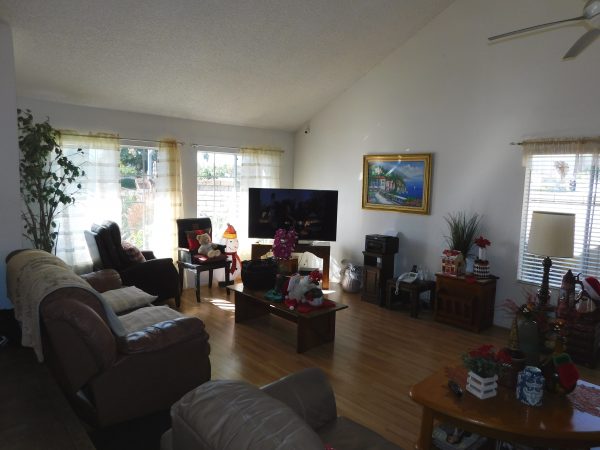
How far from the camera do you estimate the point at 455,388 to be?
7.22 feet

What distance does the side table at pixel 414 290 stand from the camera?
490 centimetres

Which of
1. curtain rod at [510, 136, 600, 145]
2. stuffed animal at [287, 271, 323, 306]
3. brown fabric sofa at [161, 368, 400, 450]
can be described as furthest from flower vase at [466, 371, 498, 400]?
curtain rod at [510, 136, 600, 145]

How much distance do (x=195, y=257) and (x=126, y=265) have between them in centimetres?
93

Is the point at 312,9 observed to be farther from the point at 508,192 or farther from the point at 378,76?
the point at 508,192

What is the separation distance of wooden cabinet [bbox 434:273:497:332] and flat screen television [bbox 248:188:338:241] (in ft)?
5.79

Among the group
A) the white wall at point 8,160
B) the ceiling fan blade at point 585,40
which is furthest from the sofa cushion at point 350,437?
the white wall at point 8,160

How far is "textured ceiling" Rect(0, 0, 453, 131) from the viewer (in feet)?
11.4

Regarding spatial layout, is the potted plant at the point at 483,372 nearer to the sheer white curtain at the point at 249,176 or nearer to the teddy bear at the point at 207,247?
the teddy bear at the point at 207,247

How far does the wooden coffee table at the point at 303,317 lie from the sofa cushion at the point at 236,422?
2474 mm

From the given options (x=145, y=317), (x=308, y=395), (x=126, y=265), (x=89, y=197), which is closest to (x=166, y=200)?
(x=89, y=197)

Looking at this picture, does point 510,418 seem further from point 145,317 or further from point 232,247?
point 232,247

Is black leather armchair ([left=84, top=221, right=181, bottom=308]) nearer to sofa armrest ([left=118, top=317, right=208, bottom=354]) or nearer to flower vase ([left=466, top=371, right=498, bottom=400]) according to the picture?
sofa armrest ([left=118, top=317, right=208, bottom=354])

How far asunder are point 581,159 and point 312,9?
299cm

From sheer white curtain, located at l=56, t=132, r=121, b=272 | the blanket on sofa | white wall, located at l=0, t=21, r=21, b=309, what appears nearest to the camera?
the blanket on sofa
